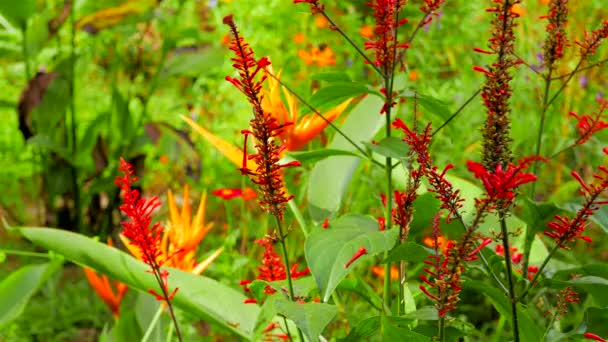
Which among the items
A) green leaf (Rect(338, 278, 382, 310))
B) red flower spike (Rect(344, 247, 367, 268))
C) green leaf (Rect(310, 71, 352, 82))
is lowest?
green leaf (Rect(338, 278, 382, 310))

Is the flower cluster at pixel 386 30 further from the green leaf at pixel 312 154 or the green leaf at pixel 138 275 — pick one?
the green leaf at pixel 138 275

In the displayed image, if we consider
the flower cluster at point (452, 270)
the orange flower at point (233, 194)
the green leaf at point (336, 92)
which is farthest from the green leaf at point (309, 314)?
the orange flower at point (233, 194)

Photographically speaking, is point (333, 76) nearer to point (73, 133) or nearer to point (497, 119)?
point (497, 119)

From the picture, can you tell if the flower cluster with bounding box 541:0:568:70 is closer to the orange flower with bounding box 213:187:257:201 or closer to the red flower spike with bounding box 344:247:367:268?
the red flower spike with bounding box 344:247:367:268

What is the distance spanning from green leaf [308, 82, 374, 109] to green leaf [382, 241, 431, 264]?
203mm

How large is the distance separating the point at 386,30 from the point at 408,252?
236 millimetres

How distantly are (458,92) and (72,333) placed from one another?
134 cm

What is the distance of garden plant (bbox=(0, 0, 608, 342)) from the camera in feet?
2.60

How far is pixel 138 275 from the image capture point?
3.62 feet

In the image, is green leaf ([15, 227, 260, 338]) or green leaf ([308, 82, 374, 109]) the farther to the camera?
green leaf ([15, 227, 260, 338])

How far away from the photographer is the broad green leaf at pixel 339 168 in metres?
1.23

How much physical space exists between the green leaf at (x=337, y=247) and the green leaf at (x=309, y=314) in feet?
0.05

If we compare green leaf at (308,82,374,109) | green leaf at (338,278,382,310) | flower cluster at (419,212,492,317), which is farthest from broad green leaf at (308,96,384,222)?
flower cluster at (419,212,492,317)

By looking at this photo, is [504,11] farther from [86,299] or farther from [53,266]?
[86,299]
